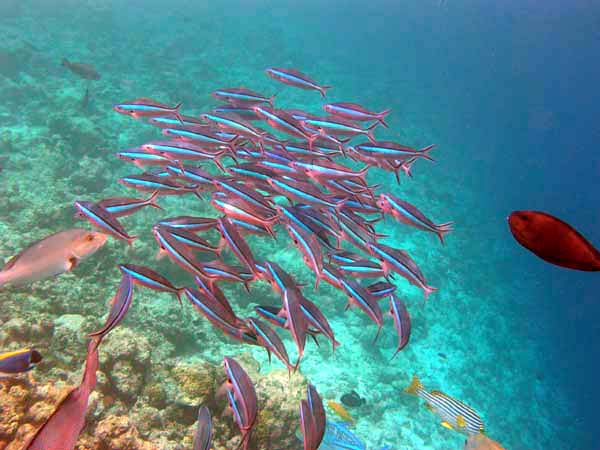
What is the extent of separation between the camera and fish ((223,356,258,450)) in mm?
2146

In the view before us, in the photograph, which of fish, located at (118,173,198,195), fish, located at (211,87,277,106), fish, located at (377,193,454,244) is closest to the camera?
fish, located at (377,193,454,244)

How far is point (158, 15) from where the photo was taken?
3325cm

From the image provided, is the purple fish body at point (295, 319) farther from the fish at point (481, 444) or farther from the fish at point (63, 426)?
the fish at point (481, 444)

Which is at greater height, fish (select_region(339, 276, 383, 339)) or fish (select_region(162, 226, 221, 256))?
fish (select_region(162, 226, 221, 256))

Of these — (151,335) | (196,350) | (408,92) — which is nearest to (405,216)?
(151,335)

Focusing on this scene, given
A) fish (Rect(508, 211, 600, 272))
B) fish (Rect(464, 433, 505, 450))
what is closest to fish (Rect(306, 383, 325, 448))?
fish (Rect(464, 433, 505, 450))

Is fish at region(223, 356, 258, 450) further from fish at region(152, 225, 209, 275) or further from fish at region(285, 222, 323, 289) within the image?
fish at region(285, 222, 323, 289)

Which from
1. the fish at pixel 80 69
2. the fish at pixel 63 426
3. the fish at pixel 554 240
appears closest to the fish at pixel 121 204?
the fish at pixel 63 426

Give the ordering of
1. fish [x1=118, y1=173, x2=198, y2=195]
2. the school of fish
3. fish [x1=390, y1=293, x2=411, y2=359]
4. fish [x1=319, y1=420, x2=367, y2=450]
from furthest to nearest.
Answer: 1. fish [x1=319, y1=420, x2=367, y2=450]
2. fish [x1=118, y1=173, x2=198, y2=195]
3. fish [x1=390, y1=293, x2=411, y2=359]
4. the school of fish

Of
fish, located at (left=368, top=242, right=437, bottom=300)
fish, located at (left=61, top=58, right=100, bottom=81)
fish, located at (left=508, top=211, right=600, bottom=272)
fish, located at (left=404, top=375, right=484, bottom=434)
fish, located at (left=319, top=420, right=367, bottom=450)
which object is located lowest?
fish, located at (left=319, top=420, right=367, bottom=450)

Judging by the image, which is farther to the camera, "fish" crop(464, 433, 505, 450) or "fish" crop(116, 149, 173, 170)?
"fish" crop(116, 149, 173, 170)

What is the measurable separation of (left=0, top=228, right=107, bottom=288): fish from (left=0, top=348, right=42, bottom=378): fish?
465mm

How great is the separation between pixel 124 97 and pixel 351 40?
2189 inches

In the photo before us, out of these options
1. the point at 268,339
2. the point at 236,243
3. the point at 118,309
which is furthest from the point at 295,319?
the point at 118,309
